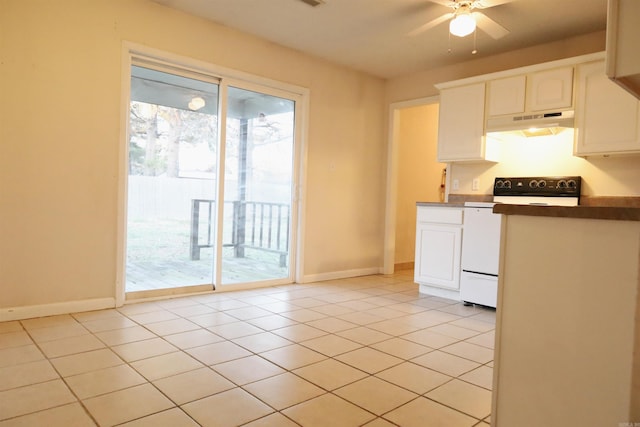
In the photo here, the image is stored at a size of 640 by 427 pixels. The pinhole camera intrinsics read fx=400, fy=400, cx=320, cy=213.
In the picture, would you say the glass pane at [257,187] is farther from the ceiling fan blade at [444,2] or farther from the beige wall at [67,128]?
the ceiling fan blade at [444,2]

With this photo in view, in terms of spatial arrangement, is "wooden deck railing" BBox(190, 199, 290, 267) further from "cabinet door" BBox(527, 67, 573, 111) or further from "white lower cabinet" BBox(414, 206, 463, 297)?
"cabinet door" BBox(527, 67, 573, 111)

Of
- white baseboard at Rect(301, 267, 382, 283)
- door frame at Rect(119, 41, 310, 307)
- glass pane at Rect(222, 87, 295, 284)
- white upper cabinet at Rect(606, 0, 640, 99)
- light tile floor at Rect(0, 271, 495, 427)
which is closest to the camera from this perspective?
white upper cabinet at Rect(606, 0, 640, 99)

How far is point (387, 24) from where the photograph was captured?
358 centimetres

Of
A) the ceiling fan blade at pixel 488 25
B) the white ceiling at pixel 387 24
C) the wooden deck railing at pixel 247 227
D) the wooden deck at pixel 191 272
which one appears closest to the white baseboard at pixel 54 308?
the wooden deck at pixel 191 272

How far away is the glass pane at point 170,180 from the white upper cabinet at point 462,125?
7.54 feet

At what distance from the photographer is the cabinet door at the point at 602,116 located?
3031 mm

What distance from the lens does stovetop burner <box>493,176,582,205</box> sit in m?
3.48

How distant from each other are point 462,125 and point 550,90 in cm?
80

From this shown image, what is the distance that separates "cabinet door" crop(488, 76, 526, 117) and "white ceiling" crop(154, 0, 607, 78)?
1.45 feet

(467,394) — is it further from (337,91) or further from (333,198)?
(337,91)

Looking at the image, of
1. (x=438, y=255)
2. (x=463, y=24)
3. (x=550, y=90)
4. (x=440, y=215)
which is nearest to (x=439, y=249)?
(x=438, y=255)

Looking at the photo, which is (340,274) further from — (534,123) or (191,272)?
(534,123)

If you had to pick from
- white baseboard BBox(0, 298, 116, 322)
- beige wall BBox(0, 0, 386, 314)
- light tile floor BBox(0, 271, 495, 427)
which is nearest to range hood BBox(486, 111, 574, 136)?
Answer: light tile floor BBox(0, 271, 495, 427)

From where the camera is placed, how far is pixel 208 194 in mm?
3822
